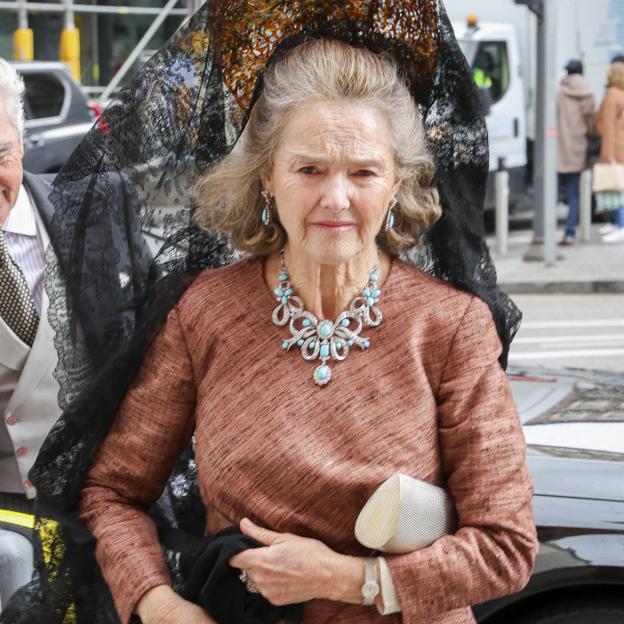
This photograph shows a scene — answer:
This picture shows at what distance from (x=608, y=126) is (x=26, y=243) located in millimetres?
12100

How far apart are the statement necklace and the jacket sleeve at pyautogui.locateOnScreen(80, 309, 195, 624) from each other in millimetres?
192

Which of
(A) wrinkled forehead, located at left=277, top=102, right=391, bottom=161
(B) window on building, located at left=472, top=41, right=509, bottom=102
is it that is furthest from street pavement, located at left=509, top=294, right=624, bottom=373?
(A) wrinkled forehead, located at left=277, top=102, right=391, bottom=161

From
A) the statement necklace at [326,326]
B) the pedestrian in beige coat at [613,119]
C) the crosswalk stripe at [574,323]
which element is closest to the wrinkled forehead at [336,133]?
the statement necklace at [326,326]

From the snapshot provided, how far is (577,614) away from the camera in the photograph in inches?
118

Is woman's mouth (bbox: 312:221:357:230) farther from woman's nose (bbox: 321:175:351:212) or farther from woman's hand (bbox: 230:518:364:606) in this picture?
woman's hand (bbox: 230:518:364:606)

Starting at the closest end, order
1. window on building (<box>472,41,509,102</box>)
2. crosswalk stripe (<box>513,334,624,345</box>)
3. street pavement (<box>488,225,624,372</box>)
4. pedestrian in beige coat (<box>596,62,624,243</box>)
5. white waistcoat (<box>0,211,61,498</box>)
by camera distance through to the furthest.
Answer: white waistcoat (<box>0,211,61,498</box>), street pavement (<box>488,225,624,372</box>), crosswalk stripe (<box>513,334,624,345</box>), pedestrian in beige coat (<box>596,62,624,243</box>), window on building (<box>472,41,509,102</box>)

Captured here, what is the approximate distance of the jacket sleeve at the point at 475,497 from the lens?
2.02 meters

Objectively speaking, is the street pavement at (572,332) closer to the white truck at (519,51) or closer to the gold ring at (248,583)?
the white truck at (519,51)

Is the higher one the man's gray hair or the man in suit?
the man's gray hair

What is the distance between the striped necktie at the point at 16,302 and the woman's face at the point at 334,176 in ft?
3.05

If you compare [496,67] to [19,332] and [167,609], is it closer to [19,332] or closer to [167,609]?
[19,332]

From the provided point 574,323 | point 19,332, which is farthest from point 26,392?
point 574,323

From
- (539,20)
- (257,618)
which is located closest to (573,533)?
(257,618)

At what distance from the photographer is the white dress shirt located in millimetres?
2926
